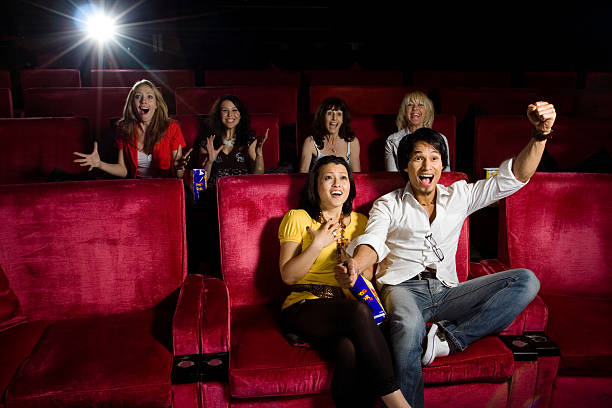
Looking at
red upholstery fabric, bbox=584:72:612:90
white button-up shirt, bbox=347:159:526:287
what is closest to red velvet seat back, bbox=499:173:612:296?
white button-up shirt, bbox=347:159:526:287

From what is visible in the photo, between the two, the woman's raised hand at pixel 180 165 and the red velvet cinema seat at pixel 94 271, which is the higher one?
the woman's raised hand at pixel 180 165

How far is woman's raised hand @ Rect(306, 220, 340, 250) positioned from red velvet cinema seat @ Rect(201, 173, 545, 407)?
0.16 m

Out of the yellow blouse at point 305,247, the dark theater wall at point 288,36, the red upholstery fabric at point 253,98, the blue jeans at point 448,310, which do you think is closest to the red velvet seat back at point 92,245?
the yellow blouse at point 305,247

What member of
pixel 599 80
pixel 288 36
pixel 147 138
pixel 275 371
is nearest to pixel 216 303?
pixel 275 371

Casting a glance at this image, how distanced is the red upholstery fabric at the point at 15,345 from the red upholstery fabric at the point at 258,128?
126cm

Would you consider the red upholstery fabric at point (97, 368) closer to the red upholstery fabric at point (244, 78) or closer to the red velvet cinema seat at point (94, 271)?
the red velvet cinema seat at point (94, 271)

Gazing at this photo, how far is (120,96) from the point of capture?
10.1 ft

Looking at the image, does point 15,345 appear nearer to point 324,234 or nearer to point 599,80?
point 324,234

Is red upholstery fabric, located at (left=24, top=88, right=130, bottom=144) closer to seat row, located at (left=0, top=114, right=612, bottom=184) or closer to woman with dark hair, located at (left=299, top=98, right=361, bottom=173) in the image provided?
seat row, located at (left=0, top=114, right=612, bottom=184)

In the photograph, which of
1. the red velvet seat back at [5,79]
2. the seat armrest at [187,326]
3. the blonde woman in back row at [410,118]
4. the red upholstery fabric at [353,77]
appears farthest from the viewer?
the red upholstery fabric at [353,77]

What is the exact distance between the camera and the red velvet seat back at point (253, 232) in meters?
1.59

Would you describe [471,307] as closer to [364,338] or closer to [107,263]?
[364,338]

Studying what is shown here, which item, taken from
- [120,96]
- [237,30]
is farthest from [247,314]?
[237,30]

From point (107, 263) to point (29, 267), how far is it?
0.22 m
